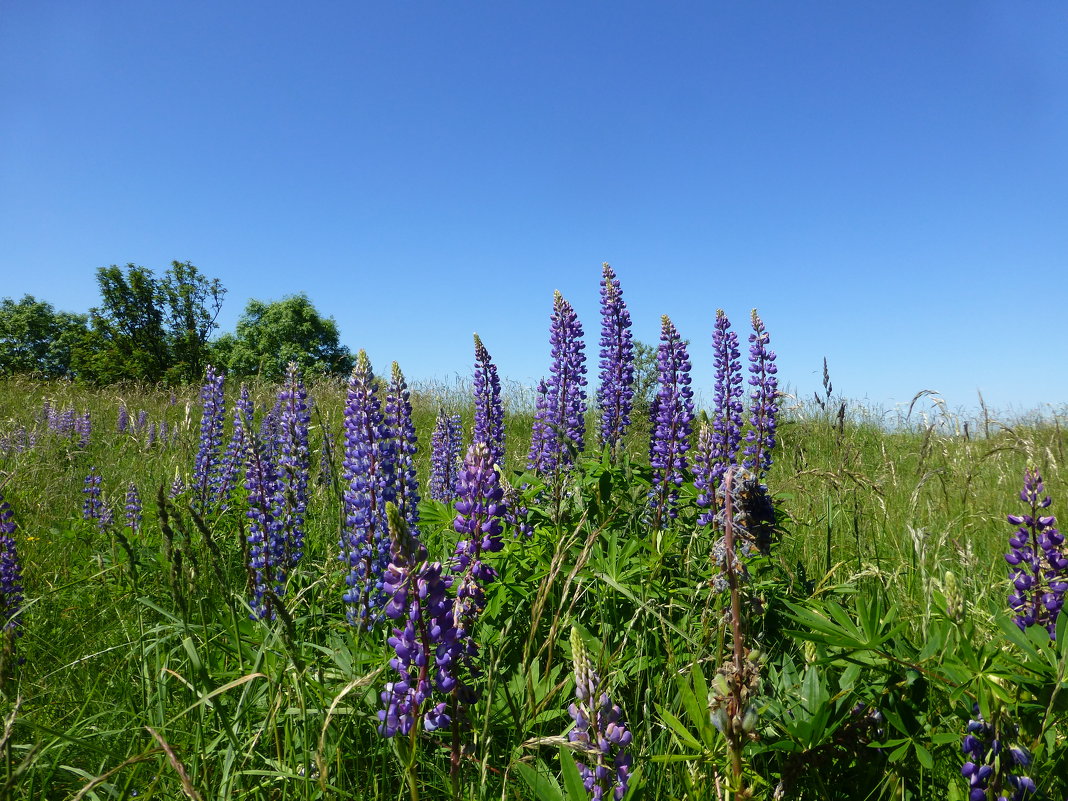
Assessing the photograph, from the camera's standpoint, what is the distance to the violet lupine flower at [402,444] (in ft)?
9.11

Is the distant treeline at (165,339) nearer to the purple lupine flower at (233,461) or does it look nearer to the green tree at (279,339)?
the green tree at (279,339)

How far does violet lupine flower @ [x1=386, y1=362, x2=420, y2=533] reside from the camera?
9.11 feet

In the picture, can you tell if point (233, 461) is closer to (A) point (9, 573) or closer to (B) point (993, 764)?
(A) point (9, 573)

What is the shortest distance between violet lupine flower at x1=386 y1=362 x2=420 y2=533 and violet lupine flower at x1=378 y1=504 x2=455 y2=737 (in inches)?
44.4

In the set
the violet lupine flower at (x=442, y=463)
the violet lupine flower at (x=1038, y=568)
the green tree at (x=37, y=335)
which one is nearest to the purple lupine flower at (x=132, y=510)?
the violet lupine flower at (x=442, y=463)

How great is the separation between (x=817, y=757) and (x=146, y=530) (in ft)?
15.3

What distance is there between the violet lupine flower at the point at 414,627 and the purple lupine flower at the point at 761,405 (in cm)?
281

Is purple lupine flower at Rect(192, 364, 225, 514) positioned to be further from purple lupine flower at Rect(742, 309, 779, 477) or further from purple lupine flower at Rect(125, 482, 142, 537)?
purple lupine flower at Rect(742, 309, 779, 477)

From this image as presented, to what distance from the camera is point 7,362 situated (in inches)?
2103

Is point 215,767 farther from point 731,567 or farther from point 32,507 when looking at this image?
point 32,507

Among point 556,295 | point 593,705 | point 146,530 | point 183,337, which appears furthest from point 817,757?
point 183,337

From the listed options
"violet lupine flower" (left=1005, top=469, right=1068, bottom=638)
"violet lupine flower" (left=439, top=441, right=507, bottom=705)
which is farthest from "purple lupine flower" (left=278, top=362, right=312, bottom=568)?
"violet lupine flower" (left=1005, top=469, right=1068, bottom=638)

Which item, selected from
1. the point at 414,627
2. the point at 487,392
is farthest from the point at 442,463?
the point at 414,627

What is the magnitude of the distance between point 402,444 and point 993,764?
241cm
